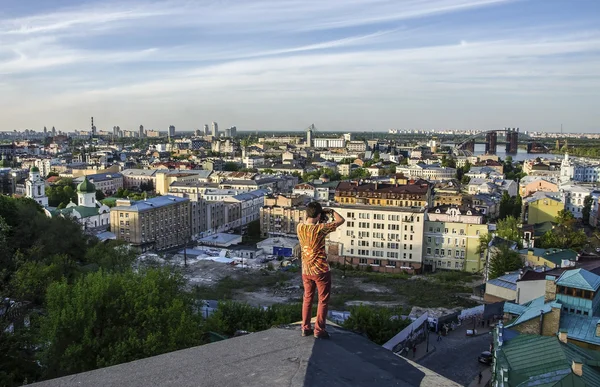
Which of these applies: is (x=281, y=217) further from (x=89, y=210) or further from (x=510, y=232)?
(x=510, y=232)

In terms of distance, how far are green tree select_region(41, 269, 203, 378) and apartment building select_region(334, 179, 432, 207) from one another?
2122cm

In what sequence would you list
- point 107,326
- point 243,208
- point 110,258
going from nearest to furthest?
1. point 107,326
2. point 110,258
3. point 243,208

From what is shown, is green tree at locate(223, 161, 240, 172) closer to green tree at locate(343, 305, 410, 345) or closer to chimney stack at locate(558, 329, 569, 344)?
green tree at locate(343, 305, 410, 345)

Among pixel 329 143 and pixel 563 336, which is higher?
pixel 329 143

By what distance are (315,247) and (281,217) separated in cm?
2887

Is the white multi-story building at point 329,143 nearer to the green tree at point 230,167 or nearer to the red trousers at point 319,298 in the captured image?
the green tree at point 230,167

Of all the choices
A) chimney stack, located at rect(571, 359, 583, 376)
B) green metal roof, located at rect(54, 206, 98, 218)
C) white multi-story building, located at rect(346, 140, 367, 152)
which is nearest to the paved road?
chimney stack, located at rect(571, 359, 583, 376)

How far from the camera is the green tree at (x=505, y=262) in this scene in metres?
19.5

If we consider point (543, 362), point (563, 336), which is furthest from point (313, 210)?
point (563, 336)

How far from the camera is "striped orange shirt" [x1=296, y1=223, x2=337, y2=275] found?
4.47 m

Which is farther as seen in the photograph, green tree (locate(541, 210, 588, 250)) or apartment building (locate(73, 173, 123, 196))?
apartment building (locate(73, 173, 123, 196))

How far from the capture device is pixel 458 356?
1300 centimetres

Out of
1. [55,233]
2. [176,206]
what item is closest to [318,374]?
[55,233]

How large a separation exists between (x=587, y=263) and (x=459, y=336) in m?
4.49
